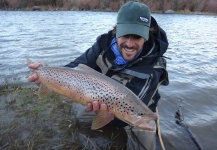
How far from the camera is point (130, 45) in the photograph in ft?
11.4

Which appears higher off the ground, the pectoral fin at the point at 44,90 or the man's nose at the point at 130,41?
the man's nose at the point at 130,41

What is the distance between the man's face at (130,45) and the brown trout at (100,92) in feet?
2.28

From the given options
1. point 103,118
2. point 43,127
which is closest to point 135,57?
point 103,118

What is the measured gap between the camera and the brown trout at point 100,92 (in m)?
2.84

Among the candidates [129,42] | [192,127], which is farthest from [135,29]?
[192,127]

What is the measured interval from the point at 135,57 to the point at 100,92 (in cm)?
101

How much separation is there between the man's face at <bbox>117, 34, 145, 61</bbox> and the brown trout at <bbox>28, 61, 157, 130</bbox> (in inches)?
27.4

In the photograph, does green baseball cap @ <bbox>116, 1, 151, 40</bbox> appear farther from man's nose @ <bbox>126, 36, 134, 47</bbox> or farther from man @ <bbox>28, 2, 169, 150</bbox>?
man's nose @ <bbox>126, 36, 134, 47</bbox>

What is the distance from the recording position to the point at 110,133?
433 cm

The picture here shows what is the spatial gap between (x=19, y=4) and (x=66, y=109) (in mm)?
48321

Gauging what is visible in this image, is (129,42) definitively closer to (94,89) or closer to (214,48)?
(94,89)

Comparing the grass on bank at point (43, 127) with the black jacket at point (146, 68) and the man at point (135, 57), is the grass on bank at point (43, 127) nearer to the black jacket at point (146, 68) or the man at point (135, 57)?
the man at point (135, 57)

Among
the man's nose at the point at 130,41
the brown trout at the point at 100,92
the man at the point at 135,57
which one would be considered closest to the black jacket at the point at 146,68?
the man at the point at 135,57

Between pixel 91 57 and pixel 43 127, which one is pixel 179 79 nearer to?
pixel 91 57
